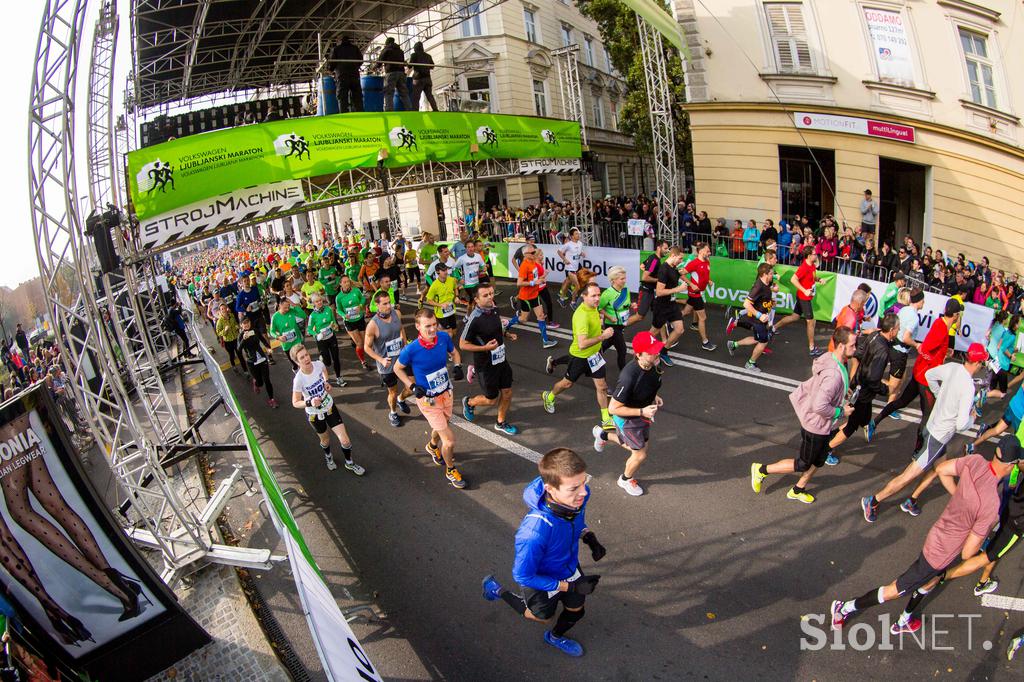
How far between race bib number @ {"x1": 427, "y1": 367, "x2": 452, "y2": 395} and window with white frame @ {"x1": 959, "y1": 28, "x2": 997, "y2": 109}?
14.1 metres

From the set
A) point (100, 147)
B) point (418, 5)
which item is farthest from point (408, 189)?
point (418, 5)

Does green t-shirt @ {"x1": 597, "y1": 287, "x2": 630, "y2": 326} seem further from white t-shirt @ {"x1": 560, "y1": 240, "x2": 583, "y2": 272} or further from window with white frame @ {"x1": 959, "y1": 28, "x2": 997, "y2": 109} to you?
window with white frame @ {"x1": 959, "y1": 28, "x2": 997, "y2": 109}

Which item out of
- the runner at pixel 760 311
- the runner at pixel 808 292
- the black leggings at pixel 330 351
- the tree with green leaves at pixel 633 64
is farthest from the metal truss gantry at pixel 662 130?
the black leggings at pixel 330 351

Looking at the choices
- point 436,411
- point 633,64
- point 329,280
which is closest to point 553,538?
point 436,411

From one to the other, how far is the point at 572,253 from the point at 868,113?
28.3ft

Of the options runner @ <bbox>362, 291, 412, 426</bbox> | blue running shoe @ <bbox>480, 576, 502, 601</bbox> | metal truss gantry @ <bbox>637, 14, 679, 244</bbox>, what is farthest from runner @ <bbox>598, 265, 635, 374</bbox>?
metal truss gantry @ <bbox>637, 14, 679, 244</bbox>

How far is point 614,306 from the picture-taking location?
7.46 metres

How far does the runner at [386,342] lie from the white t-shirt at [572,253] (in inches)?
243

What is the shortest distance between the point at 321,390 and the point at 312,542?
173cm

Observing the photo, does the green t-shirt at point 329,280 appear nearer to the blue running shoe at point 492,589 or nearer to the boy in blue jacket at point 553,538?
the blue running shoe at point 492,589

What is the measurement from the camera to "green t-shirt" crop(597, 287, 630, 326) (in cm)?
737

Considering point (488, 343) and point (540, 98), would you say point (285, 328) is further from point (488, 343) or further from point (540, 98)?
point (540, 98)

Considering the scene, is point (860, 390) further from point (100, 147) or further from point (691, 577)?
point (100, 147)

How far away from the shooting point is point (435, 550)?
16.6 ft
